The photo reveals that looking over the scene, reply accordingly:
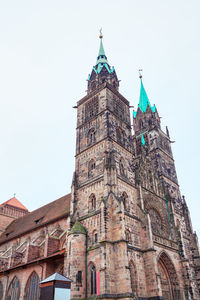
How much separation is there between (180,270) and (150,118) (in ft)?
75.6

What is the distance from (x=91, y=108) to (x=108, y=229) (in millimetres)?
15122

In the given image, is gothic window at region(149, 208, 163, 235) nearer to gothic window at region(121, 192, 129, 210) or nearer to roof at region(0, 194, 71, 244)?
gothic window at region(121, 192, 129, 210)

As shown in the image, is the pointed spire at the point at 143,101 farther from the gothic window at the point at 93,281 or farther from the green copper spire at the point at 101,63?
the gothic window at the point at 93,281

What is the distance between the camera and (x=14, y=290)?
2484cm

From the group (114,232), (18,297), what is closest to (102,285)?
(114,232)

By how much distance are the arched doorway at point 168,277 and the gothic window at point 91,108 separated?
16.0 m

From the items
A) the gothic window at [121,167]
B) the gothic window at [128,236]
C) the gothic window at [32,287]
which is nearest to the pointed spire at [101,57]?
the gothic window at [121,167]

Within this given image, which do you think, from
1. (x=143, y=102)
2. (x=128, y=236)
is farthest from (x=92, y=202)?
(x=143, y=102)

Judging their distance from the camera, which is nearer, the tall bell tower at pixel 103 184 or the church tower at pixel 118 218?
the tall bell tower at pixel 103 184

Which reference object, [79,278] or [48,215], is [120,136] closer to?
[48,215]

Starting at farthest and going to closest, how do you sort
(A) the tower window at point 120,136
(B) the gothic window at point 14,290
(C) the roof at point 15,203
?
(C) the roof at point 15,203
(A) the tower window at point 120,136
(B) the gothic window at point 14,290

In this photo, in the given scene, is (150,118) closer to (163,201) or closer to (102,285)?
(163,201)

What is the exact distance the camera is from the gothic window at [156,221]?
26.0 m

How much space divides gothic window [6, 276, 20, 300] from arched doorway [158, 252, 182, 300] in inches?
507
